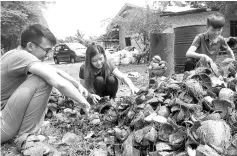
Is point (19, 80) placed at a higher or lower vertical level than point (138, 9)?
lower

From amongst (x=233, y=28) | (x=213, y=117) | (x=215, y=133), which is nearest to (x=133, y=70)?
(x=233, y=28)

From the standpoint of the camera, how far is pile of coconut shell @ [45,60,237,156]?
1647mm

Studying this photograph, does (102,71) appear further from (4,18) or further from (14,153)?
(4,18)

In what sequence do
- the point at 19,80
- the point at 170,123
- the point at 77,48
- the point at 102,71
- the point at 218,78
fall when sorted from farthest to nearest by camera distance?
the point at 77,48, the point at 102,71, the point at 19,80, the point at 218,78, the point at 170,123

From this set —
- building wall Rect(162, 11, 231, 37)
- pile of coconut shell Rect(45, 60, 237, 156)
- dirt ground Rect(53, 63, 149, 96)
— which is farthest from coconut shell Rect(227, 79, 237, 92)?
building wall Rect(162, 11, 231, 37)

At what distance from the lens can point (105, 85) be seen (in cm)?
372

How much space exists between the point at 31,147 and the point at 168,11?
1357cm

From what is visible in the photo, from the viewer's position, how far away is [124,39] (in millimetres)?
20797

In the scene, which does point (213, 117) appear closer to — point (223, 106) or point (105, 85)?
point (223, 106)

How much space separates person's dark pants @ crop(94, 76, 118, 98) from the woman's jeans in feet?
4.23

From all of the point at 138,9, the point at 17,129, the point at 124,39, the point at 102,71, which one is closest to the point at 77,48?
the point at 124,39

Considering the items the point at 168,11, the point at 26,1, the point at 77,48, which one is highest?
the point at 26,1

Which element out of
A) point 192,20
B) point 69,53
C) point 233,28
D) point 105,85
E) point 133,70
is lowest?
point 133,70

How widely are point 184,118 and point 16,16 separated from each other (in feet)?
76.1
